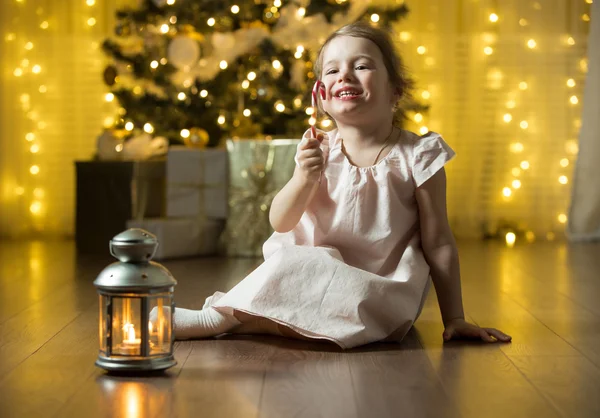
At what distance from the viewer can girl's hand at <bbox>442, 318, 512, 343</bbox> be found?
1808 mm

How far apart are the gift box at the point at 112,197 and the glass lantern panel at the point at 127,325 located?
2280 mm

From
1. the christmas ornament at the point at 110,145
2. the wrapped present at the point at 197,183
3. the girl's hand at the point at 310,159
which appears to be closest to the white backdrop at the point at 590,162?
the wrapped present at the point at 197,183

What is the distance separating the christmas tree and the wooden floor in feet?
5.36

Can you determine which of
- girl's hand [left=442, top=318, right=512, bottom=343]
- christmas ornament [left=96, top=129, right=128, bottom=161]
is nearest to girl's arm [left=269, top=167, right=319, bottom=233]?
girl's hand [left=442, top=318, right=512, bottom=343]

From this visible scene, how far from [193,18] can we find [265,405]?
9.63ft

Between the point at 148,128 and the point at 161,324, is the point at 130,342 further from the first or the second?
the point at 148,128

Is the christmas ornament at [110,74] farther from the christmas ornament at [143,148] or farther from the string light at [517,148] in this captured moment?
the string light at [517,148]

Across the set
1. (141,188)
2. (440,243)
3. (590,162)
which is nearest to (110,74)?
(141,188)

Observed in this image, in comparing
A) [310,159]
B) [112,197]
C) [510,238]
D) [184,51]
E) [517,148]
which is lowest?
[510,238]

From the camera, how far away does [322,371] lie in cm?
152

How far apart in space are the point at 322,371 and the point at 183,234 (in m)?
2.11

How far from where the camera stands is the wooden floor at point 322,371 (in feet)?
4.23

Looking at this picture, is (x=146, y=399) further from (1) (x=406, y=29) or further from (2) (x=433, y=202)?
(1) (x=406, y=29)

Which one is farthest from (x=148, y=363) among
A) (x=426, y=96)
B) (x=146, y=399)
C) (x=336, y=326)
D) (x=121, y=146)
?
(x=426, y=96)
